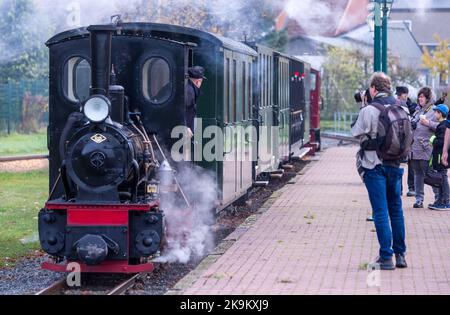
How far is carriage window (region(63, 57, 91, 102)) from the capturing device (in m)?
10.9

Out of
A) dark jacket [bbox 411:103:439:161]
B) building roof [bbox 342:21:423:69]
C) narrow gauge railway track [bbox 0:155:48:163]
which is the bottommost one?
narrow gauge railway track [bbox 0:155:48:163]

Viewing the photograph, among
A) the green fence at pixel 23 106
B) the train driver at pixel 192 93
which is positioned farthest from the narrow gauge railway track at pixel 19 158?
the train driver at pixel 192 93

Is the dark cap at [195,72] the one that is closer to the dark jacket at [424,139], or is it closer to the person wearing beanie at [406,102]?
the dark jacket at [424,139]

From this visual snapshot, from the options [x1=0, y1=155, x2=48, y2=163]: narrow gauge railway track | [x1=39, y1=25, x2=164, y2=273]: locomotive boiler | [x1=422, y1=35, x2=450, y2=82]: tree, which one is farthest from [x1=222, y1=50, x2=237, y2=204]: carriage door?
[x1=422, y1=35, x2=450, y2=82]: tree

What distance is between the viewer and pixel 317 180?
21375 mm

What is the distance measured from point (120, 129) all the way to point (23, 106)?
28081 millimetres

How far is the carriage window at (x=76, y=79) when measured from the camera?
1093cm

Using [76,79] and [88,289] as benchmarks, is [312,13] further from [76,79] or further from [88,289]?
[88,289]

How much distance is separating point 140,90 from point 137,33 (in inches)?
38.1

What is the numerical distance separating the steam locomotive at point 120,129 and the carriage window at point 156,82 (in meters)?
0.01

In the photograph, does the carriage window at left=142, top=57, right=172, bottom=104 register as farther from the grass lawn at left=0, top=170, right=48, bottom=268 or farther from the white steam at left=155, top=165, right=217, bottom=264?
the grass lawn at left=0, top=170, right=48, bottom=268

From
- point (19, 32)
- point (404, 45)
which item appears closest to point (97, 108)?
point (19, 32)

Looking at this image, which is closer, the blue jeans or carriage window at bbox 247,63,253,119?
the blue jeans

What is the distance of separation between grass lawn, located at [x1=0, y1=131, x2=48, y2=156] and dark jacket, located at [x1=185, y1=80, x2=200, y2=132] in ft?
64.4
